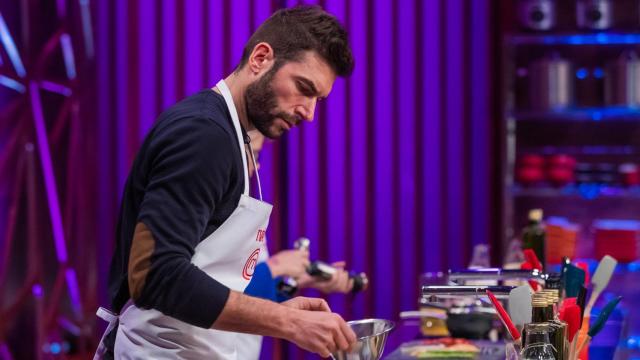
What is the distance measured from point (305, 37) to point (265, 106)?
149 mm

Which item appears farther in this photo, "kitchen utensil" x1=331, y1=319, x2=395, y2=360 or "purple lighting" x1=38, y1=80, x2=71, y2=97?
"purple lighting" x1=38, y1=80, x2=71, y2=97

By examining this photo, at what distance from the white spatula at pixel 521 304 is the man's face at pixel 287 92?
0.51m

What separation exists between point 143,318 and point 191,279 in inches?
11.3

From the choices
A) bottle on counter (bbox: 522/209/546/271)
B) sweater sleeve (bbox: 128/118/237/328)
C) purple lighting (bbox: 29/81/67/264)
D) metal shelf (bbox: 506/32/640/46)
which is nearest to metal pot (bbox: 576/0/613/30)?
metal shelf (bbox: 506/32/640/46)

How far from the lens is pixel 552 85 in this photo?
4.16 metres

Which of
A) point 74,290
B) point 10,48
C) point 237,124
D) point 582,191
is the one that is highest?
point 10,48

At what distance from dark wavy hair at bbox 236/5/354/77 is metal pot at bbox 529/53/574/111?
259cm

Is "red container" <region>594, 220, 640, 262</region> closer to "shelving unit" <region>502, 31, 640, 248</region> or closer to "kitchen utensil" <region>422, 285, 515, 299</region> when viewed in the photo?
"shelving unit" <region>502, 31, 640, 248</region>

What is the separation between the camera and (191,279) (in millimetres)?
1446

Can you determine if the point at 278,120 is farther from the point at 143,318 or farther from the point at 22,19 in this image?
the point at 22,19

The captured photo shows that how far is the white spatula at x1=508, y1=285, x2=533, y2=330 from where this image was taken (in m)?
1.53

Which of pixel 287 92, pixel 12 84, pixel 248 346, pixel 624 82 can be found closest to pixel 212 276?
pixel 287 92

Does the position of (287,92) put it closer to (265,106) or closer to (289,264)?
(265,106)

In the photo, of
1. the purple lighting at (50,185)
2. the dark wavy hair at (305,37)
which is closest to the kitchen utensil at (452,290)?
the dark wavy hair at (305,37)
